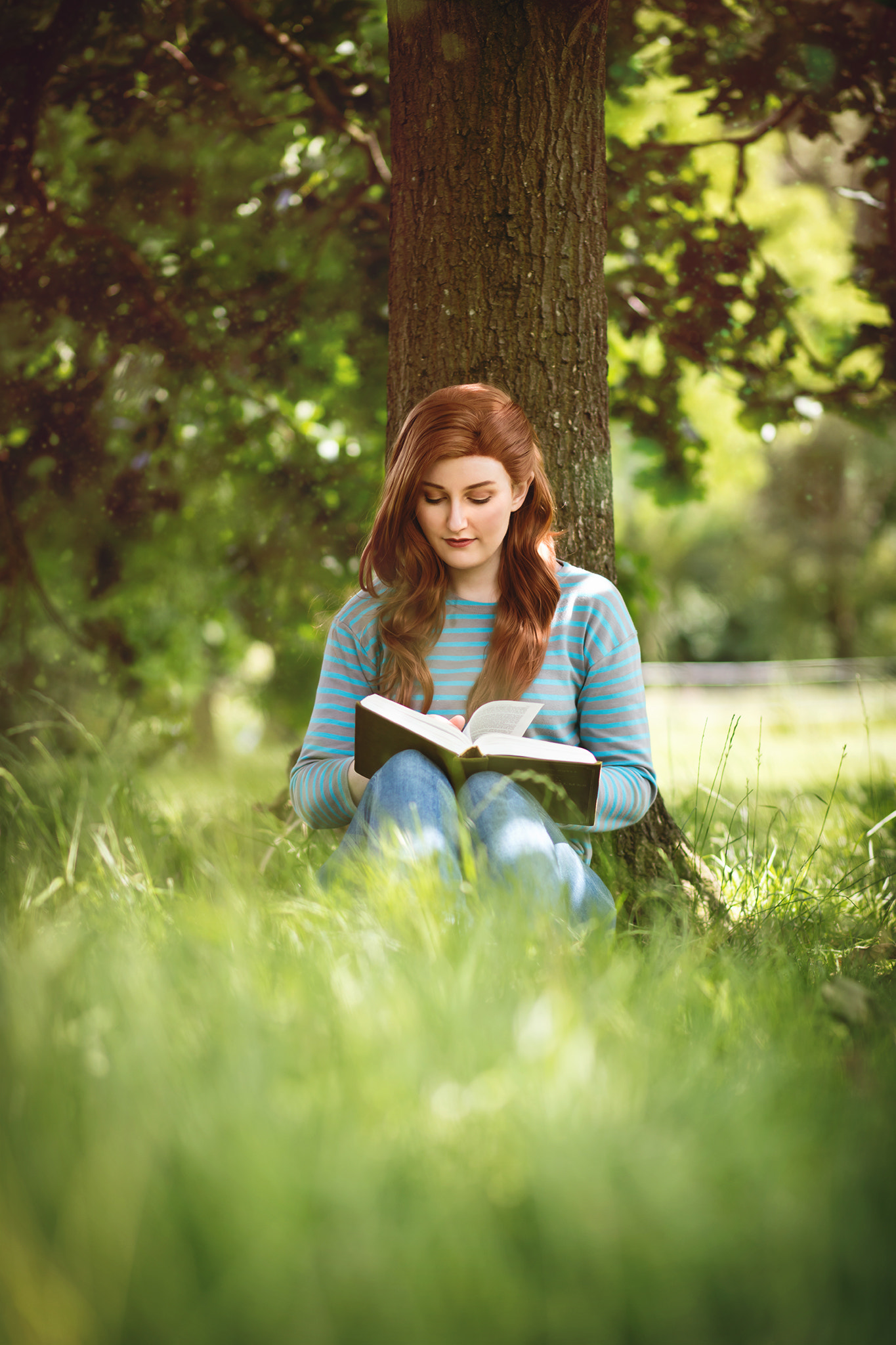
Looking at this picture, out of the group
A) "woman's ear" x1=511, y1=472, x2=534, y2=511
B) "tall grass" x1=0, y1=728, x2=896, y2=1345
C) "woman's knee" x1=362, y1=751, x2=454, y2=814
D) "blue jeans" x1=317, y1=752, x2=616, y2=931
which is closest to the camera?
"tall grass" x1=0, y1=728, x2=896, y2=1345

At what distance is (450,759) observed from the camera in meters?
2.20

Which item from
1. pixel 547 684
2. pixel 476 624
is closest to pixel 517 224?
pixel 476 624

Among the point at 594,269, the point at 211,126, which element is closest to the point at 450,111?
the point at 594,269

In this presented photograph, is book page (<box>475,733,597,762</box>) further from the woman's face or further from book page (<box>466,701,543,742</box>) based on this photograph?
the woman's face

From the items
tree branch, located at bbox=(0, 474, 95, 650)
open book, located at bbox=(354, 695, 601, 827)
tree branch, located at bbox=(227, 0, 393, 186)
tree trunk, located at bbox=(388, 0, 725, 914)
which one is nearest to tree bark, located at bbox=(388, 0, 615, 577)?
tree trunk, located at bbox=(388, 0, 725, 914)

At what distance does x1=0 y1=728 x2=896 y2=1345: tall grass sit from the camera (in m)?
1.07

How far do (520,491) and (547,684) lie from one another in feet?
1.66

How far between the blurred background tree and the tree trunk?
92 centimetres

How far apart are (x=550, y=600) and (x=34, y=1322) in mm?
1947

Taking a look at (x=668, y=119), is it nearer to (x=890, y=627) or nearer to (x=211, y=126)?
(x=211, y=126)

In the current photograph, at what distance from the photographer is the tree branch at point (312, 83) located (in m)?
3.84

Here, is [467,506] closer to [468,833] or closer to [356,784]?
[356,784]

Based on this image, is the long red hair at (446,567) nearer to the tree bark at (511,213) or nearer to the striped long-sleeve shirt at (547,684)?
the striped long-sleeve shirt at (547,684)

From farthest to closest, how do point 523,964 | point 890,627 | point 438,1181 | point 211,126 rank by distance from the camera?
point 890,627
point 211,126
point 523,964
point 438,1181
